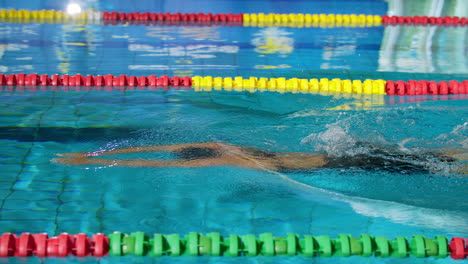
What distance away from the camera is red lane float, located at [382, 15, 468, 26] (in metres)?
9.63

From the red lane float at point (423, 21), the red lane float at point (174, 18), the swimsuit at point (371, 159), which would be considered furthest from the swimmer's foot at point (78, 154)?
the red lane float at point (423, 21)

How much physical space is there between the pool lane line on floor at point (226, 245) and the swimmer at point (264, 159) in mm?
1021

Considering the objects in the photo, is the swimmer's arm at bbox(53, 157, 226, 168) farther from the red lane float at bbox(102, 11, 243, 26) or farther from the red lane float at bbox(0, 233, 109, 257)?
the red lane float at bbox(102, 11, 243, 26)

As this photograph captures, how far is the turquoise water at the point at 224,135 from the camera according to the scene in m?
3.40

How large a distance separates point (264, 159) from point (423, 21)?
6.57 meters

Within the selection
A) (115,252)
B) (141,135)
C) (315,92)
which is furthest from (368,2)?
(115,252)

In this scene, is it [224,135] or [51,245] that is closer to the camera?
[51,245]

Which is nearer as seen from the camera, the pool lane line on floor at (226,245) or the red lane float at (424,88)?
the pool lane line on floor at (226,245)

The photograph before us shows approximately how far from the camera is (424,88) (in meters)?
5.93

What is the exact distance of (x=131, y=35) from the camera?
823cm

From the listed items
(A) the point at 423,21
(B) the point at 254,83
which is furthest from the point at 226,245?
(A) the point at 423,21

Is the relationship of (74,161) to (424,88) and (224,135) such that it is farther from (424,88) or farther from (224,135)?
(424,88)

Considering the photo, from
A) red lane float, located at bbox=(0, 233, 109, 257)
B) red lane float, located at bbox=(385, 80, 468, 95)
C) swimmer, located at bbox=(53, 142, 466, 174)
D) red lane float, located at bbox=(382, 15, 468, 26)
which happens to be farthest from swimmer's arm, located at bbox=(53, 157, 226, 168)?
red lane float, located at bbox=(382, 15, 468, 26)

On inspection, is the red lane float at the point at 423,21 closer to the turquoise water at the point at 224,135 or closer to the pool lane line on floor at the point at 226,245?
the turquoise water at the point at 224,135
